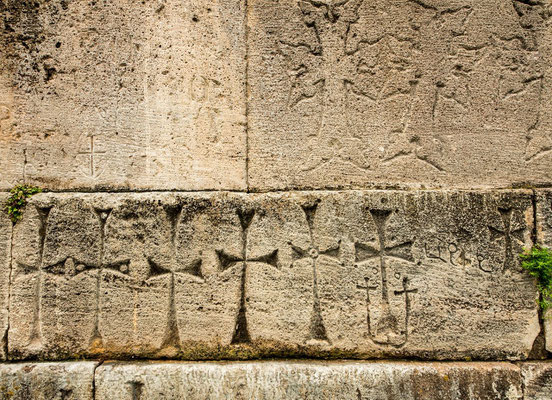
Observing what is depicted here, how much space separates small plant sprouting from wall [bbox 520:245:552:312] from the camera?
2305 millimetres

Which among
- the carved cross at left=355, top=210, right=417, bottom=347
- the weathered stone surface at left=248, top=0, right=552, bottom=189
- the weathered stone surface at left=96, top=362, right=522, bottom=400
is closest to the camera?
the weathered stone surface at left=96, top=362, right=522, bottom=400

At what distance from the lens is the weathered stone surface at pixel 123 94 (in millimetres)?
2473

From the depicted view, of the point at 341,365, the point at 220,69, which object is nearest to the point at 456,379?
the point at 341,365

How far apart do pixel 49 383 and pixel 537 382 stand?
9.38 feet

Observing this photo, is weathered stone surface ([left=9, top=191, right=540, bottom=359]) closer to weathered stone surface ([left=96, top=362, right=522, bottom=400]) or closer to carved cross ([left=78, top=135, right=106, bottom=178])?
weathered stone surface ([left=96, top=362, right=522, bottom=400])

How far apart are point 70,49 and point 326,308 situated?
2325 mm

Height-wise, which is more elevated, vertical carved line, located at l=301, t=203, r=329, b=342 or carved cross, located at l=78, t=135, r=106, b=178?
carved cross, located at l=78, t=135, r=106, b=178

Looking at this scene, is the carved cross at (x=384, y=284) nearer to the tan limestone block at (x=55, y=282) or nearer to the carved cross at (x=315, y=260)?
the carved cross at (x=315, y=260)

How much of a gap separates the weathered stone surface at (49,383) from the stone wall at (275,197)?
1cm

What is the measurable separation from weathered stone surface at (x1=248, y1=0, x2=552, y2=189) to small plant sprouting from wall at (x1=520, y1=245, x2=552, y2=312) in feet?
1.53

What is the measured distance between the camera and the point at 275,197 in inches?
94.6

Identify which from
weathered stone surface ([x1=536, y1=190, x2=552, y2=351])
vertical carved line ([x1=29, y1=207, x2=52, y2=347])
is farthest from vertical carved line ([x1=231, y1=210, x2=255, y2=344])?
weathered stone surface ([x1=536, y1=190, x2=552, y2=351])

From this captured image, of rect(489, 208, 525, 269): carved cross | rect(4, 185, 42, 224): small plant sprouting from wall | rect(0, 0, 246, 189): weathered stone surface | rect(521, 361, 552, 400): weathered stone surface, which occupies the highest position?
rect(0, 0, 246, 189): weathered stone surface

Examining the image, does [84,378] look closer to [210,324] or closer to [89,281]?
[89,281]
